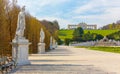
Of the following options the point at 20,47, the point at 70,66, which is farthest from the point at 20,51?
the point at 70,66

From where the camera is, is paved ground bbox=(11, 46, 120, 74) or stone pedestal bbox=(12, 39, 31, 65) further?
stone pedestal bbox=(12, 39, 31, 65)

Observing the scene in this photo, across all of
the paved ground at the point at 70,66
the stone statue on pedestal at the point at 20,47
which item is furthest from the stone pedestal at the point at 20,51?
the paved ground at the point at 70,66

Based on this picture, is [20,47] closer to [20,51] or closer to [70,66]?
[20,51]

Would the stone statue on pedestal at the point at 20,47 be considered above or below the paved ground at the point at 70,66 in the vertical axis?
above

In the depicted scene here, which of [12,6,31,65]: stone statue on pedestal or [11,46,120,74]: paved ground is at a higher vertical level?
[12,6,31,65]: stone statue on pedestal

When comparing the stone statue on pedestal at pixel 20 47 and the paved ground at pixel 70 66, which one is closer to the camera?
the paved ground at pixel 70 66

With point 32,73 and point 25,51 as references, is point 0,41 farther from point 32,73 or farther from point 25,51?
point 32,73

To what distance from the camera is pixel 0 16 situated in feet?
78.8

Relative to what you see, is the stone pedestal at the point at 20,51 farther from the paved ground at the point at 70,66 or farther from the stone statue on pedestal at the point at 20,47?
the paved ground at the point at 70,66

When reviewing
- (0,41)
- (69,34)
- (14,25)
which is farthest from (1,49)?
(69,34)

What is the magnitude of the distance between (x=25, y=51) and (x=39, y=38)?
104ft

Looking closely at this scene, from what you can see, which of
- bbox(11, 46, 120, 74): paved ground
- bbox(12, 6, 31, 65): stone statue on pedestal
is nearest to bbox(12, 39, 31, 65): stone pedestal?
bbox(12, 6, 31, 65): stone statue on pedestal

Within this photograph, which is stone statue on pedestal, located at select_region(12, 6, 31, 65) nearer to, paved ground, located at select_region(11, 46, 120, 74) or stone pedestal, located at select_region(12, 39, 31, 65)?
stone pedestal, located at select_region(12, 39, 31, 65)

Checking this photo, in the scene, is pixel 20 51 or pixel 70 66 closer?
pixel 70 66
